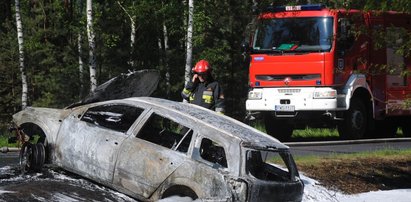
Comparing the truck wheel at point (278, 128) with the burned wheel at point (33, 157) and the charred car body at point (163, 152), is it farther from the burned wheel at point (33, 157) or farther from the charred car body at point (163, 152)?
the burned wheel at point (33, 157)

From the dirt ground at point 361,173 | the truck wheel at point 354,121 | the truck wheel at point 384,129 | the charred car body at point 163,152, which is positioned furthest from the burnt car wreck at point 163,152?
the truck wheel at point 384,129

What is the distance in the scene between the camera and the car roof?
662 centimetres

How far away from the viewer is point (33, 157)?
805 centimetres

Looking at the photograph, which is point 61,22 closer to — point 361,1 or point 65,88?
point 65,88

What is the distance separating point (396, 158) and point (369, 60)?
15.7 ft

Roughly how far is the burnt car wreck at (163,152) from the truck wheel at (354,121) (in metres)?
8.80

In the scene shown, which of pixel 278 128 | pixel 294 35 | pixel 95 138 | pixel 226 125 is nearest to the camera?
pixel 226 125

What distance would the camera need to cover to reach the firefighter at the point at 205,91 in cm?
893

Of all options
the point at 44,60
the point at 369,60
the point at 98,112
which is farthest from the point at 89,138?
the point at 44,60

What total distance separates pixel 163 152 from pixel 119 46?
27.3 m

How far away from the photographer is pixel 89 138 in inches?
300

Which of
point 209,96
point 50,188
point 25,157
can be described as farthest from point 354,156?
point 50,188

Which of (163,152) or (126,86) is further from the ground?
(126,86)

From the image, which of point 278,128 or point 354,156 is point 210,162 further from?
point 278,128
